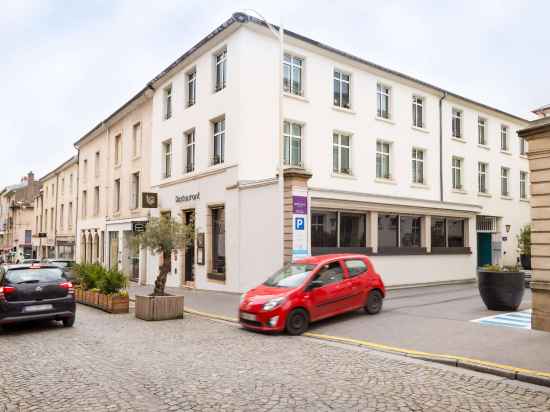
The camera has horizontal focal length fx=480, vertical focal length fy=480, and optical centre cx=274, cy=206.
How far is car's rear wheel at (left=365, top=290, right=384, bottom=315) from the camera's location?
1230 centimetres

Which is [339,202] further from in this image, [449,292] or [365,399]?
[365,399]

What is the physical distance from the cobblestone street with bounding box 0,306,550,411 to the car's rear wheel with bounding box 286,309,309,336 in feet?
1.14

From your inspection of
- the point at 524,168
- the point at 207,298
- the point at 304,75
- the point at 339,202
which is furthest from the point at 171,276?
the point at 524,168

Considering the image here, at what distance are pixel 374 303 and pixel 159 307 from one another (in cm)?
565

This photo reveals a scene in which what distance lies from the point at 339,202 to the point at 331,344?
838 cm

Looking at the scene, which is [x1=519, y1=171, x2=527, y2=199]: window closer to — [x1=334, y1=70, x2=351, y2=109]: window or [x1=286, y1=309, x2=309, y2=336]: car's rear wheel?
[x1=334, y1=70, x2=351, y2=109]: window

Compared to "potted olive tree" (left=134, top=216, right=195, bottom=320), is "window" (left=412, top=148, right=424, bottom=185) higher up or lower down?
higher up

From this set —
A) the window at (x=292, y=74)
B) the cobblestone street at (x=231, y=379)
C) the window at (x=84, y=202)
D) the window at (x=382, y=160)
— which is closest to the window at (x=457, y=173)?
the window at (x=382, y=160)

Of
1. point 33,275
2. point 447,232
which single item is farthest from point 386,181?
point 33,275

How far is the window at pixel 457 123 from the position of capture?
26656 mm

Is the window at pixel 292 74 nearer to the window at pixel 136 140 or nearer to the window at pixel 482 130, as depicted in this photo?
the window at pixel 136 140

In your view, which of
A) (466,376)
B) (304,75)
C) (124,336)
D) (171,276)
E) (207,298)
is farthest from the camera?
(171,276)

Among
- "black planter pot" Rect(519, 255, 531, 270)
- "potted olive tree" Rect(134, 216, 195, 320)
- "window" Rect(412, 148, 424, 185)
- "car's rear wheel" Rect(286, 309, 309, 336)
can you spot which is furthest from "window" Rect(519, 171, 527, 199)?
"car's rear wheel" Rect(286, 309, 309, 336)

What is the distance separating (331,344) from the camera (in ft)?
31.3
